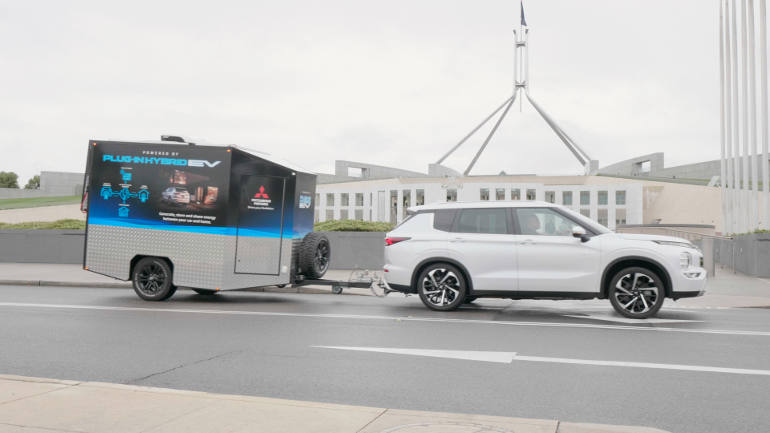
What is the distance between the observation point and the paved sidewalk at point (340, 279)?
1383cm

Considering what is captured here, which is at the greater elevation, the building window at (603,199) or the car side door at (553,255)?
the building window at (603,199)

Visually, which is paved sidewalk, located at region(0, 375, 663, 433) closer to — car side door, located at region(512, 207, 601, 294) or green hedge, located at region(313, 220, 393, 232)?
car side door, located at region(512, 207, 601, 294)

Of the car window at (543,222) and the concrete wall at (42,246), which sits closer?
the car window at (543,222)

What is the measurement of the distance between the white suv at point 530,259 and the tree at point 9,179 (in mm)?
128822

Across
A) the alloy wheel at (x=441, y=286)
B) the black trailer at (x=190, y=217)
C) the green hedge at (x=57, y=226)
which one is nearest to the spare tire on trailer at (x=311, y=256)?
the black trailer at (x=190, y=217)

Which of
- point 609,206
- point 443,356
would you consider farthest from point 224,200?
point 609,206

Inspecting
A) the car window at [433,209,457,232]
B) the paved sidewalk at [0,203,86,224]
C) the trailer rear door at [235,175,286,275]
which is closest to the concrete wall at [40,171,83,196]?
the paved sidewalk at [0,203,86,224]

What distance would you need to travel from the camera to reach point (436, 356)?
25.1 ft

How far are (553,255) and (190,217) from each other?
6.65 metres

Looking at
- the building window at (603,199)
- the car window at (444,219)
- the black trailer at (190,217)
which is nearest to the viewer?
the car window at (444,219)

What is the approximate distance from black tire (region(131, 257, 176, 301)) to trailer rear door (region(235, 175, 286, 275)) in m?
1.43

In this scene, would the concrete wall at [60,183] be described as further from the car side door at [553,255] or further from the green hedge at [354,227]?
the car side door at [553,255]

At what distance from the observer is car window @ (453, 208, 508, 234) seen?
11.8m

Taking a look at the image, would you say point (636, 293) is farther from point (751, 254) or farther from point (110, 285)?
point (110, 285)
